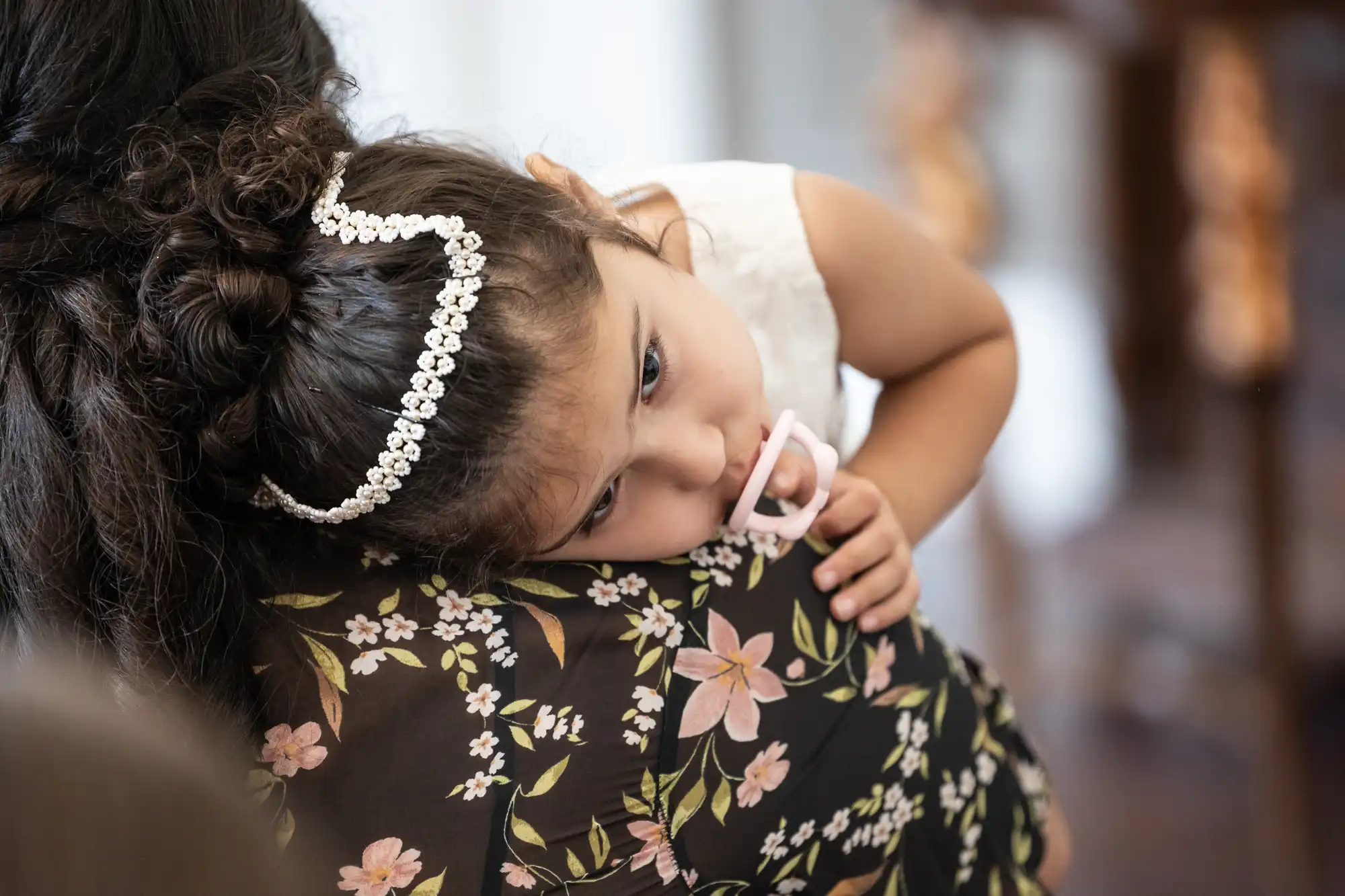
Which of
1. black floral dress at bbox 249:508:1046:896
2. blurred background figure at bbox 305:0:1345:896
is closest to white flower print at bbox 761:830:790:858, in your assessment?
black floral dress at bbox 249:508:1046:896

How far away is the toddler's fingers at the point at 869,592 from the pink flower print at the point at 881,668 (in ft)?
0.08

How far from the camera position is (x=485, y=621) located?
64cm

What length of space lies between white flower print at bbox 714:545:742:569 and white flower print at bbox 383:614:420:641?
0.56 ft

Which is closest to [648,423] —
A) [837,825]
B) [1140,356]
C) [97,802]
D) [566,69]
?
[837,825]

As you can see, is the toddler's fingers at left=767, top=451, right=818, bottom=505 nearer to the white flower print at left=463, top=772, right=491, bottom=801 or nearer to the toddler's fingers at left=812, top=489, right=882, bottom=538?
the toddler's fingers at left=812, top=489, right=882, bottom=538

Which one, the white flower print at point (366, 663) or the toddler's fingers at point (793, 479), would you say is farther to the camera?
the toddler's fingers at point (793, 479)

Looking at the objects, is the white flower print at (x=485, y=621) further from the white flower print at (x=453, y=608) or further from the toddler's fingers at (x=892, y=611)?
the toddler's fingers at (x=892, y=611)

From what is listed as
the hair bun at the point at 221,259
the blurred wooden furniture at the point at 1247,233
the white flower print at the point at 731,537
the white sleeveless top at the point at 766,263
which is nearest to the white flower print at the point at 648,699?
the white flower print at the point at 731,537

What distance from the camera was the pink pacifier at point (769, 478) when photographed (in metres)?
0.72

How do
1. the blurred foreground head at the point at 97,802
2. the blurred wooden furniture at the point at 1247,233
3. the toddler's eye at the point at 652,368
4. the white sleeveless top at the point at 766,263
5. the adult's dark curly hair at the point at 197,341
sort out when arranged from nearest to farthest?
the blurred foreground head at the point at 97,802 → the adult's dark curly hair at the point at 197,341 → the toddler's eye at the point at 652,368 → the white sleeveless top at the point at 766,263 → the blurred wooden furniture at the point at 1247,233

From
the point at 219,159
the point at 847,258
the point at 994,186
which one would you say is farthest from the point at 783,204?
the point at 994,186

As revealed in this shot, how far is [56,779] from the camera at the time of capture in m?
0.25

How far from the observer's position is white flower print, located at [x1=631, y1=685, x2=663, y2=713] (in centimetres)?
65

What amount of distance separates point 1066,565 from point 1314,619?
1.40ft
